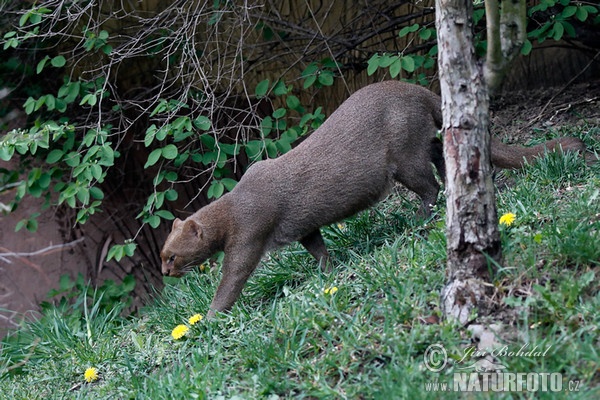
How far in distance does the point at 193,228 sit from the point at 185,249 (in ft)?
0.55

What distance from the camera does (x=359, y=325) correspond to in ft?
13.1

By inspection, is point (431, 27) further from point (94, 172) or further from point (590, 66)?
point (94, 172)

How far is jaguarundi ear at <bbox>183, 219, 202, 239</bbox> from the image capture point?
Answer: 18.2 feet

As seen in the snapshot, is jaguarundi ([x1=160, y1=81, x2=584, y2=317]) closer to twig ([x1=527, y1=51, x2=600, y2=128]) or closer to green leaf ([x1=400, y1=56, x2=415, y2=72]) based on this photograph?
green leaf ([x1=400, y1=56, x2=415, y2=72])

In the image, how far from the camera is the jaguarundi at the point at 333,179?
5.51m

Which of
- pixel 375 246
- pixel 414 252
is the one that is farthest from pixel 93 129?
pixel 414 252

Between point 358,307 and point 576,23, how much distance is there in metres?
3.99

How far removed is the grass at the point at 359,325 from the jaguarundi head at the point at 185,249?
0.93ft

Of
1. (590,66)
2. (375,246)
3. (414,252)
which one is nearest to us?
(414,252)

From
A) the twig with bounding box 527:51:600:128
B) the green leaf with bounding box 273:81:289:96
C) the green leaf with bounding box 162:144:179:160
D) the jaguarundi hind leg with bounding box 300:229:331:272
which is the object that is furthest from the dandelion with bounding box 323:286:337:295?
the twig with bounding box 527:51:600:128

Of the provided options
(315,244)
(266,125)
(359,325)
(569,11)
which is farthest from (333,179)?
(569,11)

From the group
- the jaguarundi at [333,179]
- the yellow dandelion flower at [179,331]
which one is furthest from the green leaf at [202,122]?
the yellow dandelion flower at [179,331]

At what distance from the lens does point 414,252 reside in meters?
4.62

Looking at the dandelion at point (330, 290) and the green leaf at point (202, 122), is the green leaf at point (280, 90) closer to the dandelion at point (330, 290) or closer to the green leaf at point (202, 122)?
the green leaf at point (202, 122)
